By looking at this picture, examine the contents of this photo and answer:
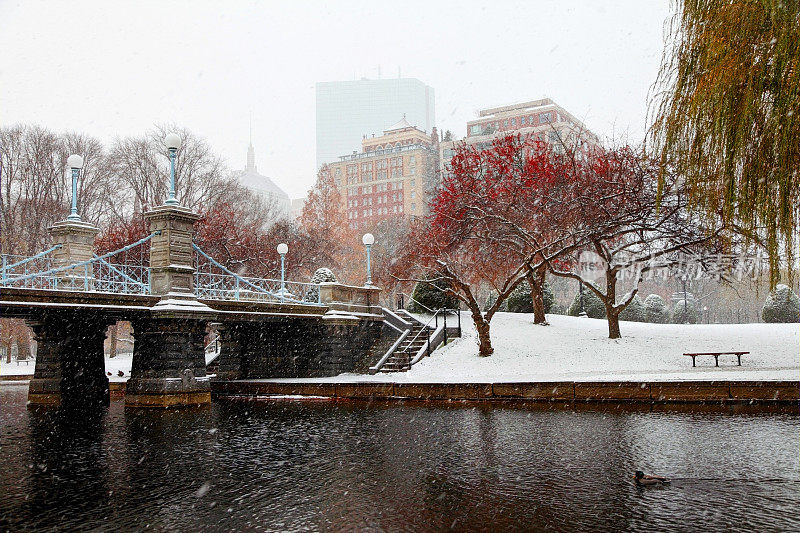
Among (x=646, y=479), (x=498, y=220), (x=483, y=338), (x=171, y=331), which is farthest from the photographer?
(x=498, y=220)

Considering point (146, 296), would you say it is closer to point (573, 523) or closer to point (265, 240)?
point (573, 523)

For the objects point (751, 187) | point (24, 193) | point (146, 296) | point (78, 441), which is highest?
point (24, 193)

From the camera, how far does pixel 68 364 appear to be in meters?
21.4

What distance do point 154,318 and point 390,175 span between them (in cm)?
9575

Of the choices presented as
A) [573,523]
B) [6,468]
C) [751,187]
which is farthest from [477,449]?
[6,468]

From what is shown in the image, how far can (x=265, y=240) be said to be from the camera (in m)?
43.0

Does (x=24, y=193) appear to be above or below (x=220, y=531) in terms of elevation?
above

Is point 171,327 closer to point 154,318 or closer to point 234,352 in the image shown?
point 154,318

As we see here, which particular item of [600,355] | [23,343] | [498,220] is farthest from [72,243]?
[23,343]

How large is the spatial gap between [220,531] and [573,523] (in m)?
3.53

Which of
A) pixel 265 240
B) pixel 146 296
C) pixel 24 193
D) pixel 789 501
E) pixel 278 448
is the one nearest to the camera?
pixel 789 501

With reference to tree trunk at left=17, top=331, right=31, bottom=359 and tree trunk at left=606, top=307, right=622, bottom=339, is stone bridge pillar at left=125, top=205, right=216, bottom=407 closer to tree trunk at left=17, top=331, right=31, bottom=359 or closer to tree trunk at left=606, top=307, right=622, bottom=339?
tree trunk at left=606, top=307, right=622, bottom=339

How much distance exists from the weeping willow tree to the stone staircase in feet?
46.7

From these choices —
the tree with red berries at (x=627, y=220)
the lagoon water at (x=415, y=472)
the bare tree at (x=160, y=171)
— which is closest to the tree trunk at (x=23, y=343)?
the bare tree at (x=160, y=171)
